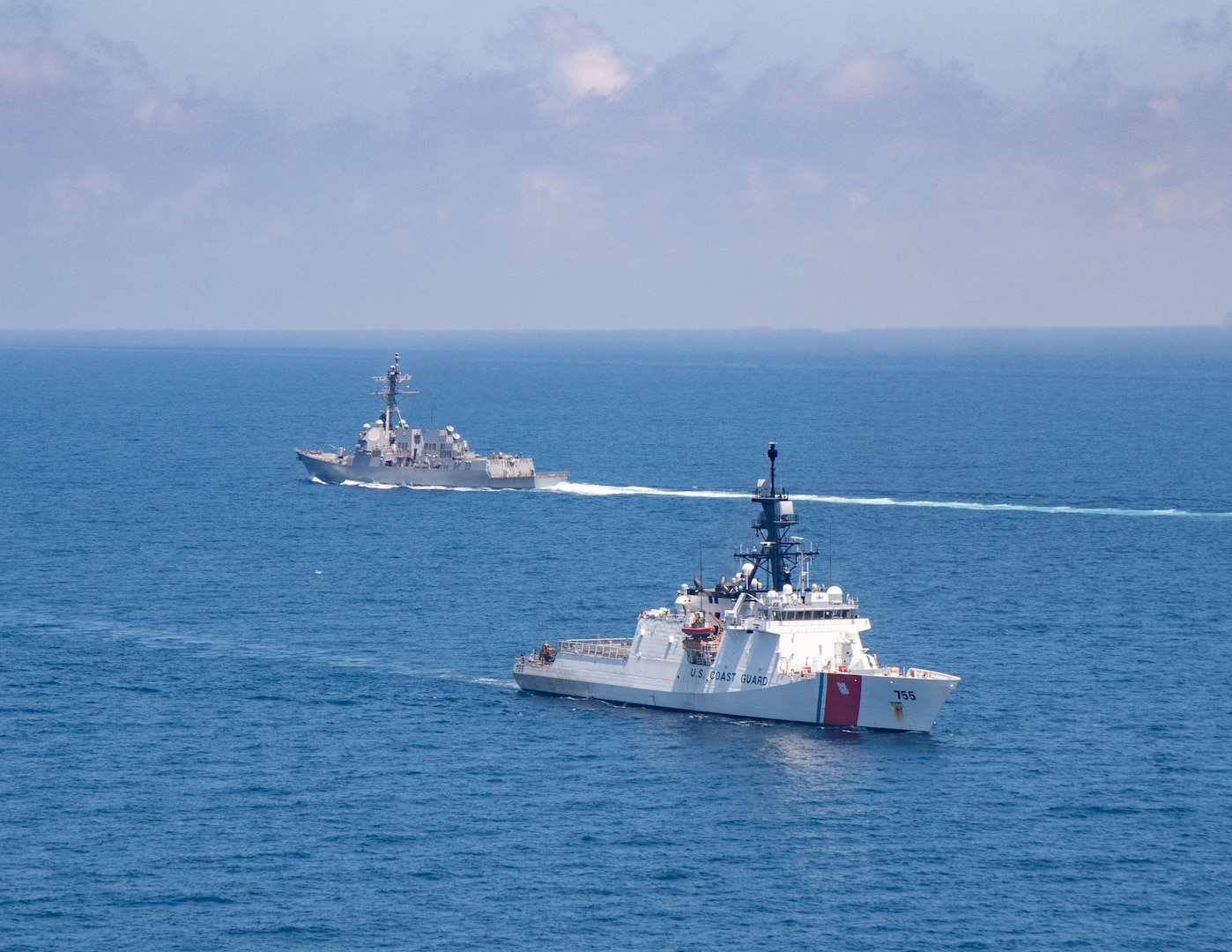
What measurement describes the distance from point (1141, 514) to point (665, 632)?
240 feet

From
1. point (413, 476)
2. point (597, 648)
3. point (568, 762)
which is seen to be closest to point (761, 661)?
point (597, 648)

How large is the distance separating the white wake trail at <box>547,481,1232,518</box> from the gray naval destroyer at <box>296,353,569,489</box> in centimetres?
615

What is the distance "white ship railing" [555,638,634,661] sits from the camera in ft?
285

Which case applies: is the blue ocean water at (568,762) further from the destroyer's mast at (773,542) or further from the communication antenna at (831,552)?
the destroyer's mast at (773,542)

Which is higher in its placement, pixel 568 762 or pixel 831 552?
pixel 831 552

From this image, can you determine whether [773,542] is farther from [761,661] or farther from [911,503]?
[911,503]

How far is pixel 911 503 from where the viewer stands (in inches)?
5955

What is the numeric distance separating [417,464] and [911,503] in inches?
2214

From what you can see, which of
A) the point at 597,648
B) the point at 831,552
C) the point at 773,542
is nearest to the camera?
the point at 773,542

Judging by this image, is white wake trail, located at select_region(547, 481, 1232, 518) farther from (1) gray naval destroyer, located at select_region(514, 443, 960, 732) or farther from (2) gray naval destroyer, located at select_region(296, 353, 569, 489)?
(1) gray naval destroyer, located at select_region(514, 443, 960, 732)

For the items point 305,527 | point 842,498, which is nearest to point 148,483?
point 305,527

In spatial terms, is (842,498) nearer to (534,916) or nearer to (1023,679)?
(1023,679)

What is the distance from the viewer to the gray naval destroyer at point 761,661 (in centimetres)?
7869

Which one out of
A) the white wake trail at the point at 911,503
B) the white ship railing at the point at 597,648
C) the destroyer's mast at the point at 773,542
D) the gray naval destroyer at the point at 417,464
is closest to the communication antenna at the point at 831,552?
the white wake trail at the point at 911,503
